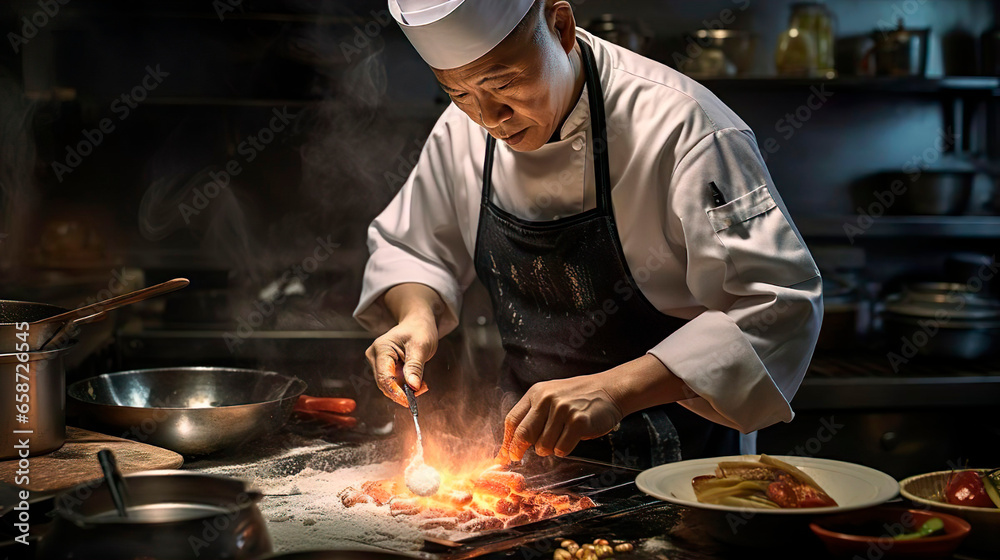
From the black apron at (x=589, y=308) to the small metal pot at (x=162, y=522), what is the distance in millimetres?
1001

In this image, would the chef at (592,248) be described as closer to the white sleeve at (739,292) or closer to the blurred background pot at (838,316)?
the white sleeve at (739,292)

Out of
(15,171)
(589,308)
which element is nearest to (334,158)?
(15,171)

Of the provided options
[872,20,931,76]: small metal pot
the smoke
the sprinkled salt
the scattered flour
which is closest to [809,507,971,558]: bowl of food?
the scattered flour

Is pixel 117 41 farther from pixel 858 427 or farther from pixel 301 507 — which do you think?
Result: pixel 858 427

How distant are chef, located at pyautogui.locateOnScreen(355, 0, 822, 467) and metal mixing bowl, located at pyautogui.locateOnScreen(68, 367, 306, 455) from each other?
255 millimetres

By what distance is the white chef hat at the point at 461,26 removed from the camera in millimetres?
1493

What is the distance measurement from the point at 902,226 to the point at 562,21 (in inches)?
92.7

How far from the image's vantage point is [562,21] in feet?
5.46

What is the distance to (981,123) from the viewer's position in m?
3.73

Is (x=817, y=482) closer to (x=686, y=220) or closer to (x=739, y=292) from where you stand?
(x=739, y=292)

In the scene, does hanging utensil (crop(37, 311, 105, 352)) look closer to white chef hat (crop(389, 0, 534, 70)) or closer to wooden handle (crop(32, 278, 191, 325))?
wooden handle (crop(32, 278, 191, 325))

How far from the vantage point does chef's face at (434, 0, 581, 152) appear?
1552 millimetres

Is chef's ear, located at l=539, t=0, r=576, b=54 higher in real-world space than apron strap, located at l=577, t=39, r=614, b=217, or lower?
higher

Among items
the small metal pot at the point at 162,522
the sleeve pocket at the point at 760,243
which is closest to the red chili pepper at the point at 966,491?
the sleeve pocket at the point at 760,243
